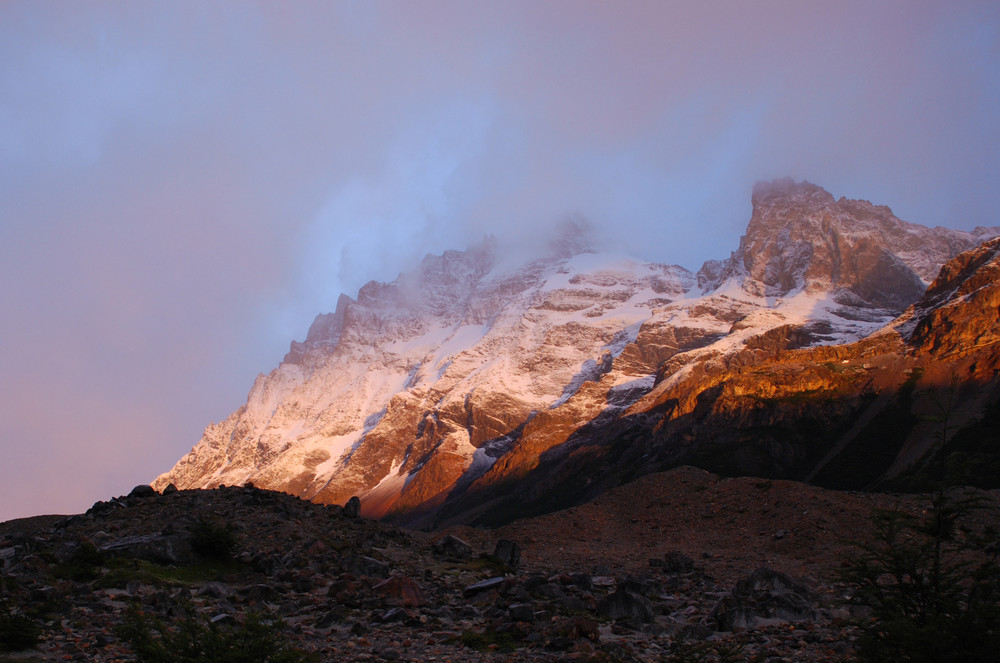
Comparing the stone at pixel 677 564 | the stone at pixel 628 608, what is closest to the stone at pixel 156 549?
the stone at pixel 628 608

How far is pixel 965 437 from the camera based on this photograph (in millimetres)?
118125

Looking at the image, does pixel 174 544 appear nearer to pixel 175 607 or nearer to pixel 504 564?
pixel 175 607

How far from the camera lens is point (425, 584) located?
87.6ft

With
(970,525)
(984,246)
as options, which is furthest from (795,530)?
(984,246)

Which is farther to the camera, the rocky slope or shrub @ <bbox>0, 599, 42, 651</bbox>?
the rocky slope

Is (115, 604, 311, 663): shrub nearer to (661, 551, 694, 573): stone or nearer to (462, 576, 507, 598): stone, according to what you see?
(462, 576, 507, 598): stone

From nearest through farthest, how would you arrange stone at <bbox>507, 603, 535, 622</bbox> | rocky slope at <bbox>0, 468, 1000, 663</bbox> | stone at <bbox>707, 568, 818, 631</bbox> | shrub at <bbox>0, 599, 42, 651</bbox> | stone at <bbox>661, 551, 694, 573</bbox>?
1. shrub at <bbox>0, 599, 42, 651</bbox>
2. rocky slope at <bbox>0, 468, 1000, 663</bbox>
3. stone at <bbox>707, 568, 818, 631</bbox>
4. stone at <bbox>507, 603, 535, 622</bbox>
5. stone at <bbox>661, 551, 694, 573</bbox>

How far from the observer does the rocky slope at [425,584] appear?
18672 mm

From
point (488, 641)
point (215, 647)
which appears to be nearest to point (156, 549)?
point (215, 647)

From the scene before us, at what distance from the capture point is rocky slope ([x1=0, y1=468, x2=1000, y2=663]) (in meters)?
18.7

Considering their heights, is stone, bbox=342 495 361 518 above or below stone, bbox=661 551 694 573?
above

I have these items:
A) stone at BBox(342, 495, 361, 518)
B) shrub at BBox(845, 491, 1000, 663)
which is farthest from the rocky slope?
shrub at BBox(845, 491, 1000, 663)

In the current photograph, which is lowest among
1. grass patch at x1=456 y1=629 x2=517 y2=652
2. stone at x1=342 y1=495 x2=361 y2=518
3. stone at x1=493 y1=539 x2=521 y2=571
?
grass patch at x1=456 y1=629 x2=517 y2=652

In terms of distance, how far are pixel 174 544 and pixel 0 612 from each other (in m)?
9.78
